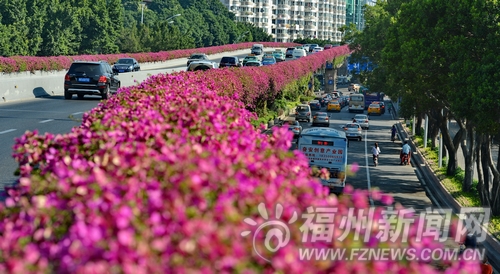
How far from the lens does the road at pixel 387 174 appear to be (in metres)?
38.8

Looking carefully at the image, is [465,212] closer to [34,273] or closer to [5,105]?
[5,105]

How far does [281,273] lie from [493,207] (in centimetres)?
3390

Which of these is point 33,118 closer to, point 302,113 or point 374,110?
point 302,113

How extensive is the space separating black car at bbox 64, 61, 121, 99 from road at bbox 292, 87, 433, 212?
36.9 feet

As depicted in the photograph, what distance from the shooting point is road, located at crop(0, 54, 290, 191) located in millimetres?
18641

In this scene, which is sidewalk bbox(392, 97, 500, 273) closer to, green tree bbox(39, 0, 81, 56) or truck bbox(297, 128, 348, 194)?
truck bbox(297, 128, 348, 194)

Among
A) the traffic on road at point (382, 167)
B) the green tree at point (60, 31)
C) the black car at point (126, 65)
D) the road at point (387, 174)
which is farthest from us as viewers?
the green tree at point (60, 31)

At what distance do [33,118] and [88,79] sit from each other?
8.91m

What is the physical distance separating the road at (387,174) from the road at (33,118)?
12.5 m

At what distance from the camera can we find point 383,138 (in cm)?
6950
